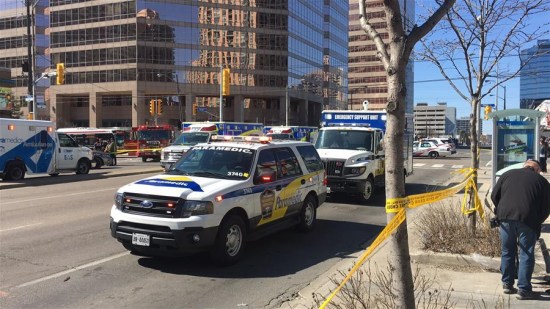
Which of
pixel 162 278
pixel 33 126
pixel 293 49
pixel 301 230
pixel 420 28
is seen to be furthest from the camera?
pixel 293 49

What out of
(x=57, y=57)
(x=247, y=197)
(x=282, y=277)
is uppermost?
(x=57, y=57)

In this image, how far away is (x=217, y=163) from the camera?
313 inches

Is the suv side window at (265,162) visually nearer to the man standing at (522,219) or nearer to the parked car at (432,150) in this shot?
the man standing at (522,219)

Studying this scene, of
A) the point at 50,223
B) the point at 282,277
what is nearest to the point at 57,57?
the point at 50,223

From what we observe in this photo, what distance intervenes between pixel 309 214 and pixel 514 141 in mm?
4782

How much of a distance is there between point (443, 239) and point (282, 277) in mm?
2586

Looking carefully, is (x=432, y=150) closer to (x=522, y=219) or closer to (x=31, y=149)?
(x=31, y=149)

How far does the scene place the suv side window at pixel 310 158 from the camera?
31.4 feet

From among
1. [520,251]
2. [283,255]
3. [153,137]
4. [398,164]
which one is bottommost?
[283,255]

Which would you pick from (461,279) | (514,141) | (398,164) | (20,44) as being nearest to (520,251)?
(461,279)

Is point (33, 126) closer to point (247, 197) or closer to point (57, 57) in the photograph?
point (247, 197)

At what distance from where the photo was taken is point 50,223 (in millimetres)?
10133

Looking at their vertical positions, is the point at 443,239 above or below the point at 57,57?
below

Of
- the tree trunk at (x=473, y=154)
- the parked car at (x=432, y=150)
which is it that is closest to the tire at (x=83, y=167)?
the tree trunk at (x=473, y=154)
